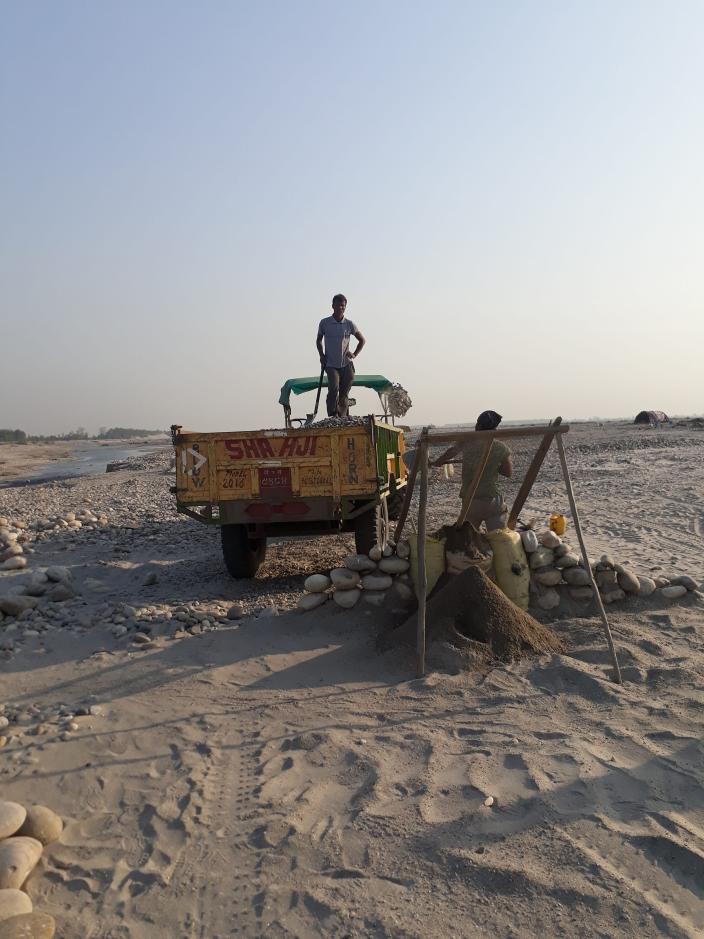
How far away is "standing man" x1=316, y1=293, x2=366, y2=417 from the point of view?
9.76 meters

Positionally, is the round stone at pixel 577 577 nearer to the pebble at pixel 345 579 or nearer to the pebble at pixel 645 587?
the pebble at pixel 645 587

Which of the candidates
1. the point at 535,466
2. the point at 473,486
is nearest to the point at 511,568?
the point at 473,486

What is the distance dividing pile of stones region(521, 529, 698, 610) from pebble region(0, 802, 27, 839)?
4368mm

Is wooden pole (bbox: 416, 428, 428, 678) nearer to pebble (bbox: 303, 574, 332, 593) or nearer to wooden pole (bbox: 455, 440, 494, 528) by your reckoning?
wooden pole (bbox: 455, 440, 494, 528)

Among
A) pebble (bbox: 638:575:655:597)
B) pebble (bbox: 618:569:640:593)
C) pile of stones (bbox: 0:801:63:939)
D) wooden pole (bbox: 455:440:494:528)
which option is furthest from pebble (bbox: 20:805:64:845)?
pebble (bbox: 638:575:655:597)

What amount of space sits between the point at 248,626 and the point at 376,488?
199 cm

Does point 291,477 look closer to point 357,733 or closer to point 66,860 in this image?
point 357,733

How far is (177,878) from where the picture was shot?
9.66 ft

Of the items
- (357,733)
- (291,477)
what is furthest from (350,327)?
(357,733)

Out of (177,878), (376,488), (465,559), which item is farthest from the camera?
(376,488)

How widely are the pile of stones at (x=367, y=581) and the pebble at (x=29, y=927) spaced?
3752mm

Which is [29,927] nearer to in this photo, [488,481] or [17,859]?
[17,859]

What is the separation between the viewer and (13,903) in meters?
2.68

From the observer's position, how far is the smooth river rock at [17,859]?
2.83m
